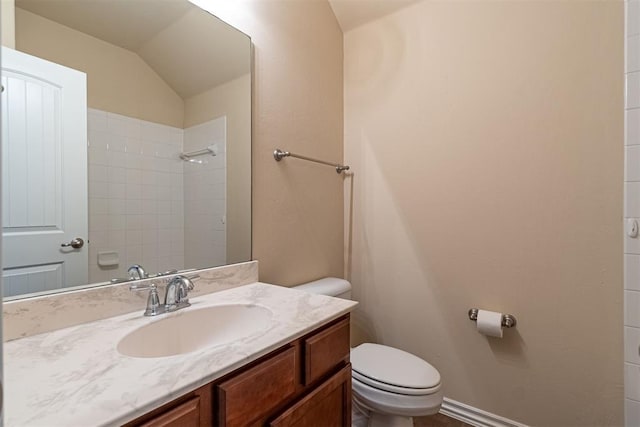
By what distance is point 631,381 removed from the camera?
131cm

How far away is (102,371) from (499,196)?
5.41ft

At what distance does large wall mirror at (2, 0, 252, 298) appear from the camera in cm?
91

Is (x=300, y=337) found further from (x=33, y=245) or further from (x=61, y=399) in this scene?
(x=33, y=245)

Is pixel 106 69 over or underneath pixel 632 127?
over

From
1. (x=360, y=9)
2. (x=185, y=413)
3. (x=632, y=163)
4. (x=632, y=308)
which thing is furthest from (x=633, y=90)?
(x=185, y=413)

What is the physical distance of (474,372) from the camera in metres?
1.68

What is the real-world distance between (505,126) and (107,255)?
174 cm

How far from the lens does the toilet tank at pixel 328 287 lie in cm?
169

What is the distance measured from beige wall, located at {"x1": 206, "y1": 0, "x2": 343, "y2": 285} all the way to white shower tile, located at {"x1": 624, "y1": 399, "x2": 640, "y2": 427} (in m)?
1.41

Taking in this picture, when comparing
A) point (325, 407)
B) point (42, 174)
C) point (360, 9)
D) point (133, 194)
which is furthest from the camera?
point (360, 9)

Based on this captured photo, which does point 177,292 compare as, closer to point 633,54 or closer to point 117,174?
point 117,174

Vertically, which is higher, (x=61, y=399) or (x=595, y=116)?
(x=595, y=116)

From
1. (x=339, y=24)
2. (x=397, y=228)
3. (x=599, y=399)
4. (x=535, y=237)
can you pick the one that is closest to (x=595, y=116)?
(x=535, y=237)

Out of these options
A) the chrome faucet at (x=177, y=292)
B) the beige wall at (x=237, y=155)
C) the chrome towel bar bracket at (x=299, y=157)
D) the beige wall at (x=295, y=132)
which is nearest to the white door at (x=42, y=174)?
the chrome faucet at (x=177, y=292)
